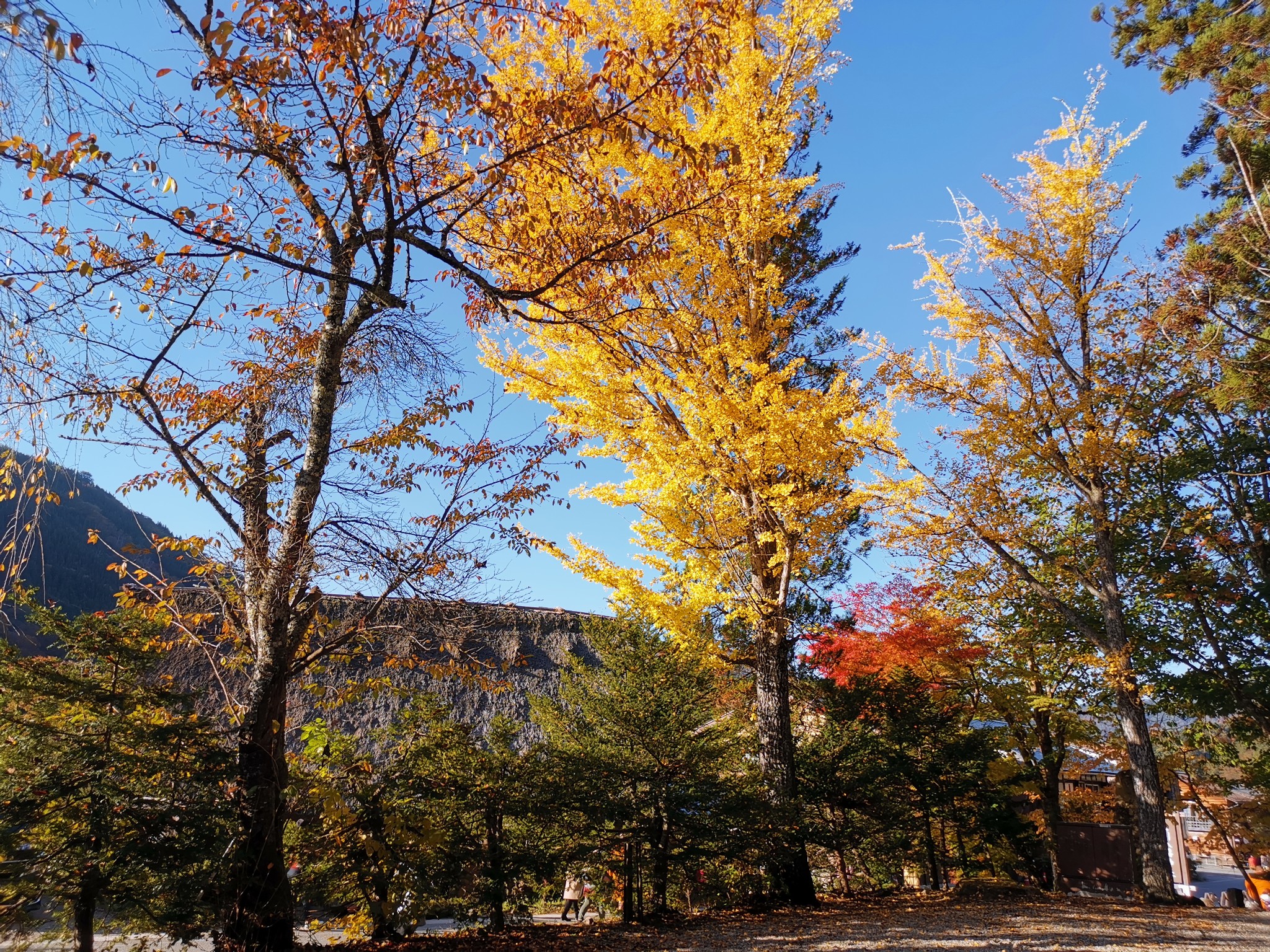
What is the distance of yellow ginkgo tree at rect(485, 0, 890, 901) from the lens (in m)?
6.74

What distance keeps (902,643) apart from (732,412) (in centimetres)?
621

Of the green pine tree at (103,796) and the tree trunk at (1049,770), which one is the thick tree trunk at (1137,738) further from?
the green pine tree at (103,796)

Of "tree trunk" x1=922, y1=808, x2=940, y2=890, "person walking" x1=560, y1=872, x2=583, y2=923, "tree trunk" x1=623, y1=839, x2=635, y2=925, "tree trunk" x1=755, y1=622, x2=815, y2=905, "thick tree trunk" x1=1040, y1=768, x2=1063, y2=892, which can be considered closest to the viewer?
"tree trunk" x1=623, y1=839, x2=635, y2=925

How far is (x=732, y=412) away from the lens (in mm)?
6676

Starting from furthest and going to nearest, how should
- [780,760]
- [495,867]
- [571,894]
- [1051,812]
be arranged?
[1051,812] < [571,894] < [780,760] < [495,867]

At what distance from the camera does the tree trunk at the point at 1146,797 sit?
790cm

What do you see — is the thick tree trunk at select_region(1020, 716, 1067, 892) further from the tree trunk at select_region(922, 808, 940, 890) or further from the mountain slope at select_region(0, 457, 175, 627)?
the mountain slope at select_region(0, 457, 175, 627)

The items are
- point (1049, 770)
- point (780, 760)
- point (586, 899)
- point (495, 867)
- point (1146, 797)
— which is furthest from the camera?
point (1049, 770)

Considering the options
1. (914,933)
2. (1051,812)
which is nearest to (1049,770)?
(1051,812)

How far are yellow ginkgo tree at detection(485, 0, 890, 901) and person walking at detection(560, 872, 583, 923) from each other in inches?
77.5

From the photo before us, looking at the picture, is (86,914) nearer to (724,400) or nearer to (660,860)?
(660,860)

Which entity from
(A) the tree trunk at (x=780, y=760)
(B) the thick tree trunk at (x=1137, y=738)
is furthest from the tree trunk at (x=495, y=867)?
(B) the thick tree trunk at (x=1137, y=738)

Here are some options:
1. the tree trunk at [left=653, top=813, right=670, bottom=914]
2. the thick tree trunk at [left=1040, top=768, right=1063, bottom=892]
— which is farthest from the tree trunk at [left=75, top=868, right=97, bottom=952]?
the thick tree trunk at [left=1040, top=768, right=1063, bottom=892]

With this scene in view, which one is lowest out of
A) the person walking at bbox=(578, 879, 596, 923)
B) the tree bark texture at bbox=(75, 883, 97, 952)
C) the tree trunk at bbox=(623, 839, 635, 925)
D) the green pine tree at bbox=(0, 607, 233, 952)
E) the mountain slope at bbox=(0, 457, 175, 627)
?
the person walking at bbox=(578, 879, 596, 923)
